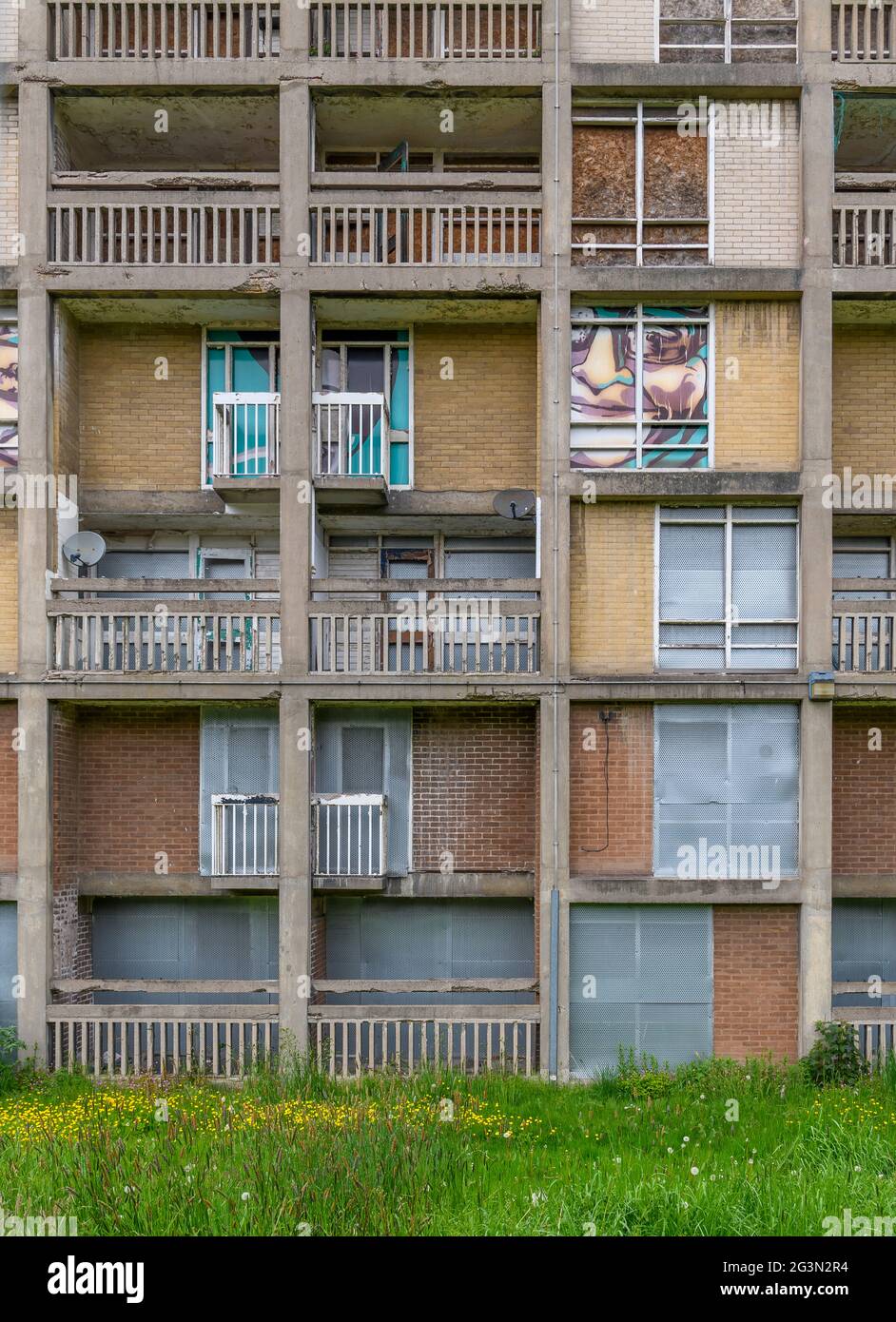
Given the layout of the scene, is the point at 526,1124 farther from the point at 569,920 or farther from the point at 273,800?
the point at 273,800

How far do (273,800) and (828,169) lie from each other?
1041 cm

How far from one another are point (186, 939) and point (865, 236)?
41.2ft

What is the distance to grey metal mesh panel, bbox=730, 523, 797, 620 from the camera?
11.0m

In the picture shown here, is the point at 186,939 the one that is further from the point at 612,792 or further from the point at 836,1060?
the point at 836,1060

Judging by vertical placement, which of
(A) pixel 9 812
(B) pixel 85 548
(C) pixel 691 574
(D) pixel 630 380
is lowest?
(A) pixel 9 812

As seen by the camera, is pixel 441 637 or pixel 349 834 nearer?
pixel 441 637

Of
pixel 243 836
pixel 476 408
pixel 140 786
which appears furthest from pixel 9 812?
pixel 476 408

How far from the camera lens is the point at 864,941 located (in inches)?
460

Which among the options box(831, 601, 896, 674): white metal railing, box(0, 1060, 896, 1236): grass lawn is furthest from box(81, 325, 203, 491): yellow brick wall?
box(831, 601, 896, 674): white metal railing

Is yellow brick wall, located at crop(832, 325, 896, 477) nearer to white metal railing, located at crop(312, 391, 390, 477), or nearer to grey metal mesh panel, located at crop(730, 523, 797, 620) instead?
grey metal mesh panel, located at crop(730, 523, 797, 620)

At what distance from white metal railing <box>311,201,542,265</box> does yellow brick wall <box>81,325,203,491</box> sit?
2391 millimetres

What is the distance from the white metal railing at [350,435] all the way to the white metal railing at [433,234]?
1661 mm

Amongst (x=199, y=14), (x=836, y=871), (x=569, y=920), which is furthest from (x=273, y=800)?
(x=199, y=14)

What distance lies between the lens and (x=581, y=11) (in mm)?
11109
